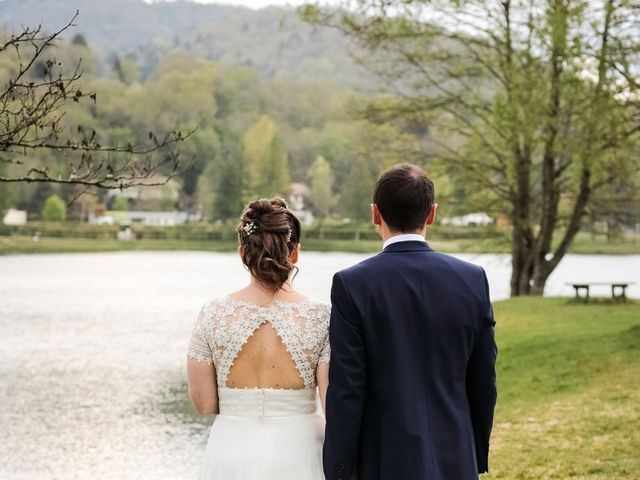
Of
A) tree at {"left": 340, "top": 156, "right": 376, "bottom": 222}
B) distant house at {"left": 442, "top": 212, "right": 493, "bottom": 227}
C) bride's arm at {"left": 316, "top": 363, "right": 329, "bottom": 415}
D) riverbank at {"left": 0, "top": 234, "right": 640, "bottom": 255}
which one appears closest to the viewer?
bride's arm at {"left": 316, "top": 363, "right": 329, "bottom": 415}

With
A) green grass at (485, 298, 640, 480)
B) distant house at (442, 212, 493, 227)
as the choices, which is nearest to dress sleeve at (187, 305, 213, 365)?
green grass at (485, 298, 640, 480)

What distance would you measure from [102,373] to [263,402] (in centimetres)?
1538

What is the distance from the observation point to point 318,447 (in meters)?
3.97

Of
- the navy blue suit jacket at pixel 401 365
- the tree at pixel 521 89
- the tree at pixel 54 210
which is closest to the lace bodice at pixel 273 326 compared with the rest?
the navy blue suit jacket at pixel 401 365

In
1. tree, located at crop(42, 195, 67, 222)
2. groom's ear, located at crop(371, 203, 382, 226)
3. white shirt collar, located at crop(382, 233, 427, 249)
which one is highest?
groom's ear, located at crop(371, 203, 382, 226)

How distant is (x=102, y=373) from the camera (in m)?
18.7

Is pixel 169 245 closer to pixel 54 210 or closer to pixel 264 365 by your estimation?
pixel 54 210

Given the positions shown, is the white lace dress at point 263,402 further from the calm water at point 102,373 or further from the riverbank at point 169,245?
the riverbank at point 169,245

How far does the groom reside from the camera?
3.51 meters

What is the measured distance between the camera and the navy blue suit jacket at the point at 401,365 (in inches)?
138

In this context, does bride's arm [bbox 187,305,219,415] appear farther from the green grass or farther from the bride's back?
the green grass

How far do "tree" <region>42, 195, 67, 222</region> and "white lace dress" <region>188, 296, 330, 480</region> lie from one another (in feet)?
275

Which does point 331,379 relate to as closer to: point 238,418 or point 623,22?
point 238,418

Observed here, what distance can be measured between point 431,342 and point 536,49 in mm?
19179
